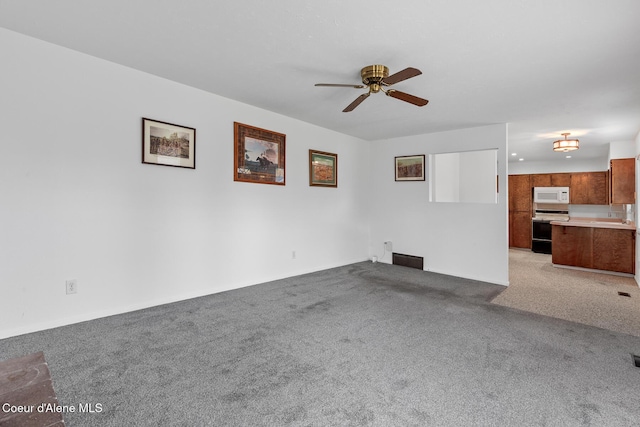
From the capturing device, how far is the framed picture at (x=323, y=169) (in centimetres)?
496

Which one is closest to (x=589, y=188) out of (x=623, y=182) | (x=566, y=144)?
(x=623, y=182)

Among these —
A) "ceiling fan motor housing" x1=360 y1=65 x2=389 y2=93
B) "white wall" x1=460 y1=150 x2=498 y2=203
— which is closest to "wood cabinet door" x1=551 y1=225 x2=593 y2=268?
"white wall" x1=460 y1=150 x2=498 y2=203

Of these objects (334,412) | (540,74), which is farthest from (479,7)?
(334,412)

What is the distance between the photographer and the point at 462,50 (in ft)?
8.09

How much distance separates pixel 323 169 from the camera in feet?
17.0

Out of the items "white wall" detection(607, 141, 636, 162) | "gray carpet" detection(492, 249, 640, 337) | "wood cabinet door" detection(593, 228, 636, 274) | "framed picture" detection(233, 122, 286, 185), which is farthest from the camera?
"white wall" detection(607, 141, 636, 162)

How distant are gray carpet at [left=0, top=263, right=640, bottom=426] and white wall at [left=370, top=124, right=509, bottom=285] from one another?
1.59 meters

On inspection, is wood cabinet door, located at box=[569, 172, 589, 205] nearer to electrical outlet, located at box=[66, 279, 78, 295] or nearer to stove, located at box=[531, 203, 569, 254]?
stove, located at box=[531, 203, 569, 254]

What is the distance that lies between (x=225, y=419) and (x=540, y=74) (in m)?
3.80

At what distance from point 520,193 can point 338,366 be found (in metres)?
7.95

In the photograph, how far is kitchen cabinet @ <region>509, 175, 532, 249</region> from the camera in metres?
7.72

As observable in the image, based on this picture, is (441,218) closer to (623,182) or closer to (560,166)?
(623,182)

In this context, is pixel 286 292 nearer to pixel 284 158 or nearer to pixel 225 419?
pixel 284 158

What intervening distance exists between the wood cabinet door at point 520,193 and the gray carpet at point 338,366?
573 cm
